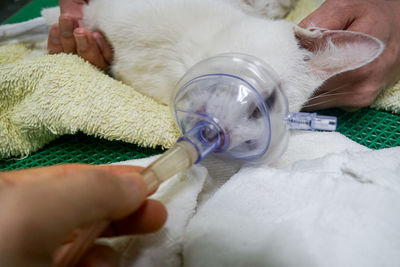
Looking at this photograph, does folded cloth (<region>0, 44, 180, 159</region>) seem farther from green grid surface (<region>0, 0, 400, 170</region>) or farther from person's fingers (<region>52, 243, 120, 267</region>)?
person's fingers (<region>52, 243, 120, 267</region>)

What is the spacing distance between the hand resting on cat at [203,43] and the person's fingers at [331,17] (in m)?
0.10

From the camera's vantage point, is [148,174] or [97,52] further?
[97,52]

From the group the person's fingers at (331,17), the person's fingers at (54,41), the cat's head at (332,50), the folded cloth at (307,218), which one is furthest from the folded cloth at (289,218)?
the person's fingers at (54,41)

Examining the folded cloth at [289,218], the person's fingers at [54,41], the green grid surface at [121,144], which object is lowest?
the green grid surface at [121,144]

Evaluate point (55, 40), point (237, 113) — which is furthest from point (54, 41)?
point (237, 113)

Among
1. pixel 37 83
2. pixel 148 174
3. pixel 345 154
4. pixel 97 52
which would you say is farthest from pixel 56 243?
pixel 97 52

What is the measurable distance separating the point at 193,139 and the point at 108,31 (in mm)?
564

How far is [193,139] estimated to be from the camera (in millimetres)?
532

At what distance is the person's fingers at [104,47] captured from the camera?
94 centimetres

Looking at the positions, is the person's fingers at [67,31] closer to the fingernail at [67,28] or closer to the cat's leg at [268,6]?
the fingernail at [67,28]

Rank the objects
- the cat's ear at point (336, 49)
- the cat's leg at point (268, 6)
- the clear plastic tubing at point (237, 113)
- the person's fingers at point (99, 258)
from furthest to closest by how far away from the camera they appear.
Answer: the cat's leg at point (268, 6) < the cat's ear at point (336, 49) < the clear plastic tubing at point (237, 113) < the person's fingers at point (99, 258)

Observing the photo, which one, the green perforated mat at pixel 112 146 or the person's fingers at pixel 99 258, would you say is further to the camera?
the green perforated mat at pixel 112 146

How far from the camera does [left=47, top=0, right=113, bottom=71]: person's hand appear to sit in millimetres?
916

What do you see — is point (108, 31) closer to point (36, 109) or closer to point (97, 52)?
point (97, 52)
